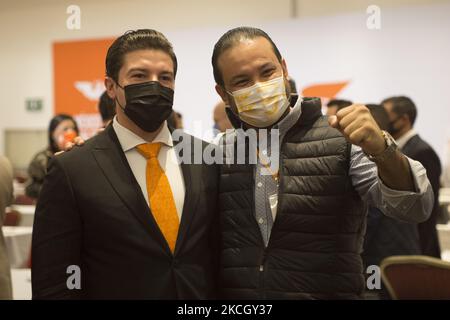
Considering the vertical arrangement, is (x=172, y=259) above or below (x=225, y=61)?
below

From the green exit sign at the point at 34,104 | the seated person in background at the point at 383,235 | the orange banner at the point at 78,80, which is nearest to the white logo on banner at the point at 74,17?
the seated person in background at the point at 383,235

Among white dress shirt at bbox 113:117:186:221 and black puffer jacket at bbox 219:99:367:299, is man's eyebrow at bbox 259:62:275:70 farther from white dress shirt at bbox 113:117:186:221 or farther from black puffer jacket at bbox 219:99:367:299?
white dress shirt at bbox 113:117:186:221

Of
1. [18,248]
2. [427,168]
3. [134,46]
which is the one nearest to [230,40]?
[134,46]

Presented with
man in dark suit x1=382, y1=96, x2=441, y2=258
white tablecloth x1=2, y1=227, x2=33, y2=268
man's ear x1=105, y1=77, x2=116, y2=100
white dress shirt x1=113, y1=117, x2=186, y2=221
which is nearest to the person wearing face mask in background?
white dress shirt x1=113, y1=117, x2=186, y2=221

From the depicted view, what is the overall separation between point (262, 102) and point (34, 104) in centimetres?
709

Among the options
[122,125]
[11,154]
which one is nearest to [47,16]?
[11,154]

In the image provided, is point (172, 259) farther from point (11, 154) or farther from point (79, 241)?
point (11, 154)

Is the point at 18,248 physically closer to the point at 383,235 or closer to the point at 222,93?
the point at 383,235

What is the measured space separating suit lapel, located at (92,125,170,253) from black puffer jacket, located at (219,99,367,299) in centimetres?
19

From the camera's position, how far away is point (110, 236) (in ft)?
3.84

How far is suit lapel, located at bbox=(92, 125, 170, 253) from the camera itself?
1.16 meters

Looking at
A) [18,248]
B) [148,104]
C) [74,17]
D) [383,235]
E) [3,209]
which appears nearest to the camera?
[148,104]

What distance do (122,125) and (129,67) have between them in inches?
5.9

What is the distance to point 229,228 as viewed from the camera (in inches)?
49.1
